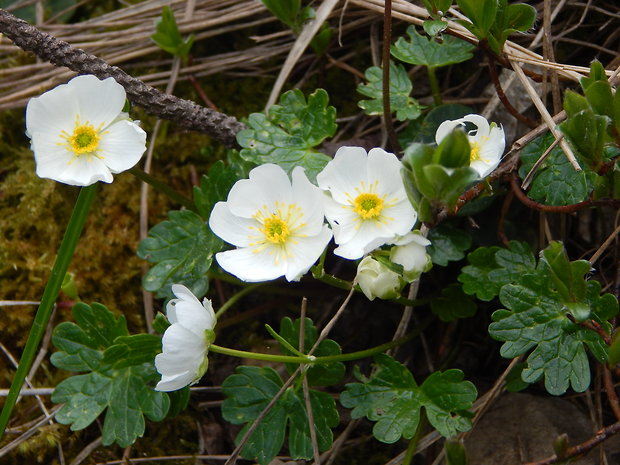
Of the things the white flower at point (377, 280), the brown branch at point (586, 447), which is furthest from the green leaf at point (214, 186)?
the brown branch at point (586, 447)

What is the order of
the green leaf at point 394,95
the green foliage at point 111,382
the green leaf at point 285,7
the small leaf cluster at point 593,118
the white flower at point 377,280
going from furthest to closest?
the green leaf at point 285,7, the green leaf at point 394,95, the green foliage at point 111,382, the white flower at point 377,280, the small leaf cluster at point 593,118

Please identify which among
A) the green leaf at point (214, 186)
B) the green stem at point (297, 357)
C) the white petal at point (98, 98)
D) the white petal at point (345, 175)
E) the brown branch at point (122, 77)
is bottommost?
the green stem at point (297, 357)

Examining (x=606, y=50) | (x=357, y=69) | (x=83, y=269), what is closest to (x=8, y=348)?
(x=83, y=269)

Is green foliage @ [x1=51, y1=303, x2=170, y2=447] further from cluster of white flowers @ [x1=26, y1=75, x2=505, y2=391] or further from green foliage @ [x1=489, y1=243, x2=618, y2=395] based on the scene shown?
green foliage @ [x1=489, y1=243, x2=618, y2=395]

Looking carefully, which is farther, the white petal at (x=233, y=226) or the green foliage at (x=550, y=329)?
the white petal at (x=233, y=226)

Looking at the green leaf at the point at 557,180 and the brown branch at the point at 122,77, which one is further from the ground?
the brown branch at the point at 122,77

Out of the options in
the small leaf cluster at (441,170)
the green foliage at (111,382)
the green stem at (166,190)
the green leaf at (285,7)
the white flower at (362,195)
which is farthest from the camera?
the green leaf at (285,7)

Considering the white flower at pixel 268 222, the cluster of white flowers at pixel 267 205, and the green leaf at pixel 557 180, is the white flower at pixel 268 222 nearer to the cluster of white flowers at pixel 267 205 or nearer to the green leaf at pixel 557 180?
the cluster of white flowers at pixel 267 205

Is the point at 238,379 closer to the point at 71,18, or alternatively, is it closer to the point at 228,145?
the point at 228,145
